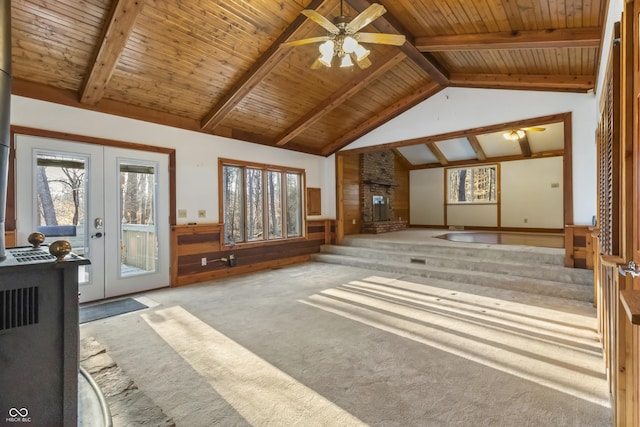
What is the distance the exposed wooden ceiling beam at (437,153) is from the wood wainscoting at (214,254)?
5.77m

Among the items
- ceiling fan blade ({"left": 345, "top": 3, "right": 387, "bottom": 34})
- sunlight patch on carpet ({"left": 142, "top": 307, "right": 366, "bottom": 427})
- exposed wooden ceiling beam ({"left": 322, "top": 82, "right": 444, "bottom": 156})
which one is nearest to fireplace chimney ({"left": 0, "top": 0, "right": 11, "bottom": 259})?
sunlight patch on carpet ({"left": 142, "top": 307, "right": 366, "bottom": 427})

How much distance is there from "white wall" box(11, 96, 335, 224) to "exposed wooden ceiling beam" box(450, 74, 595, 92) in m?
3.57

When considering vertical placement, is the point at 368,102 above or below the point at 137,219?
above

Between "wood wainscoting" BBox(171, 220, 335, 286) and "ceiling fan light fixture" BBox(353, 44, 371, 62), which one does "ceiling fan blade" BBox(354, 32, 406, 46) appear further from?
"wood wainscoting" BBox(171, 220, 335, 286)

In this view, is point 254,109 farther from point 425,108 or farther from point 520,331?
point 520,331

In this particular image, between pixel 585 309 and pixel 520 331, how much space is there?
1304 millimetres

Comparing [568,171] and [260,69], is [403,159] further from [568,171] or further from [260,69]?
[260,69]

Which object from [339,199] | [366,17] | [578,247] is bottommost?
[578,247]

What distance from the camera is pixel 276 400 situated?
2.06m

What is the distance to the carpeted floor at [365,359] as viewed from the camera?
194 centimetres

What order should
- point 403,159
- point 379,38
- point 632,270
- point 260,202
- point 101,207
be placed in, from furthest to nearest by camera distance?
point 403,159, point 260,202, point 101,207, point 379,38, point 632,270

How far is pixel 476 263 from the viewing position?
5.39 meters

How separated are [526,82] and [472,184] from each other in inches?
255

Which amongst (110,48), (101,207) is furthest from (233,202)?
(110,48)
